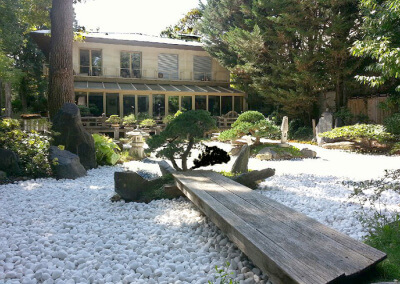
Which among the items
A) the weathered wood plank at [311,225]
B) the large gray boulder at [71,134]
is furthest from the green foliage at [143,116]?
the weathered wood plank at [311,225]

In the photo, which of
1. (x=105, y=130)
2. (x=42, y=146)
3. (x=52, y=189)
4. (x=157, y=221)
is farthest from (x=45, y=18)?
(x=157, y=221)

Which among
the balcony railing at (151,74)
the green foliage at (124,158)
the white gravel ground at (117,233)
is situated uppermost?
the balcony railing at (151,74)

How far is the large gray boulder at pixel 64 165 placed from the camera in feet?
21.5

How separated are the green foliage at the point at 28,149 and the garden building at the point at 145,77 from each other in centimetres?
1231

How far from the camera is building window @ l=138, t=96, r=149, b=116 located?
21.3m

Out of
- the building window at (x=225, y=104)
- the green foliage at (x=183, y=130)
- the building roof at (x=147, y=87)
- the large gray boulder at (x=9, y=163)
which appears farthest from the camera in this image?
the building window at (x=225, y=104)

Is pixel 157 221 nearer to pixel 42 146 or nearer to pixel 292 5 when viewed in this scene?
pixel 42 146

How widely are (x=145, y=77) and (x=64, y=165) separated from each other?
53.5ft

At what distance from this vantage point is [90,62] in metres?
20.9

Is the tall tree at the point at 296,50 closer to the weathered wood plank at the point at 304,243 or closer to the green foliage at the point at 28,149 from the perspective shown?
the green foliage at the point at 28,149

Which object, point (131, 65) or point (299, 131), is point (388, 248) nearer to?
point (299, 131)

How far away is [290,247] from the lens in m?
2.18

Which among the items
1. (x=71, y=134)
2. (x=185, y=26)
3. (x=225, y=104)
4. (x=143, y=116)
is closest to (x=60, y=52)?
(x=71, y=134)

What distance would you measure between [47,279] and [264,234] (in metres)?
1.76
